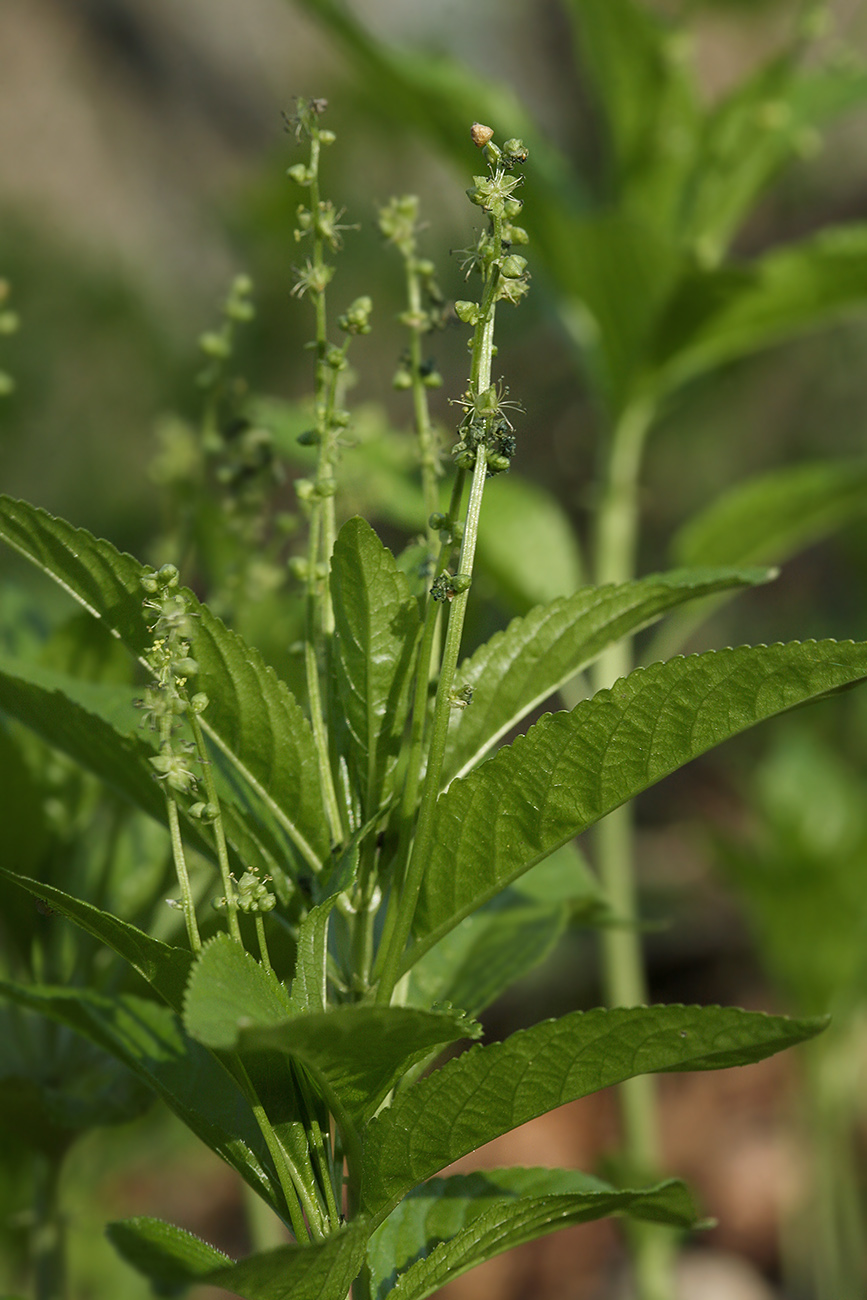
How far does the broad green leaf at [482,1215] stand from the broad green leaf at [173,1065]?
0.19 feet

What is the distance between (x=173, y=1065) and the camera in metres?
0.48

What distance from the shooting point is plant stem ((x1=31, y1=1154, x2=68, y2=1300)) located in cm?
64

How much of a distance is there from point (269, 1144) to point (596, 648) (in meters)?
0.22

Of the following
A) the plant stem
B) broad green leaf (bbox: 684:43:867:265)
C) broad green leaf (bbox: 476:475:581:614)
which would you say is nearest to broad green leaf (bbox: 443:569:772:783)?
the plant stem

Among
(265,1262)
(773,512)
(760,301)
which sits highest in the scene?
(760,301)

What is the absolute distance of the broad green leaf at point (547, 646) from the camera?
1.45ft

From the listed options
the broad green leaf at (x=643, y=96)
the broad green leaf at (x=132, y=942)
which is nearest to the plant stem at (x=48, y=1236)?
the broad green leaf at (x=132, y=942)

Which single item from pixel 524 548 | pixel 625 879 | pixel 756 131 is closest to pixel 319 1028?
pixel 524 548

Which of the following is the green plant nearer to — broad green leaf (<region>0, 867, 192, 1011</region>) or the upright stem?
broad green leaf (<region>0, 867, 192, 1011</region>)

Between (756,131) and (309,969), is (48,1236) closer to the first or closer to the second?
(309,969)

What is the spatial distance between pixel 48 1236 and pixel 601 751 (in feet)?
1.53

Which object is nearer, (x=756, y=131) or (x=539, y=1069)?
(x=539, y=1069)

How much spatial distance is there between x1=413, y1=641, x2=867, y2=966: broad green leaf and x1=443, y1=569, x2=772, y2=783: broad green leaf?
52mm

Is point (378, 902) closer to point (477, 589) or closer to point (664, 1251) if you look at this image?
point (477, 589)
